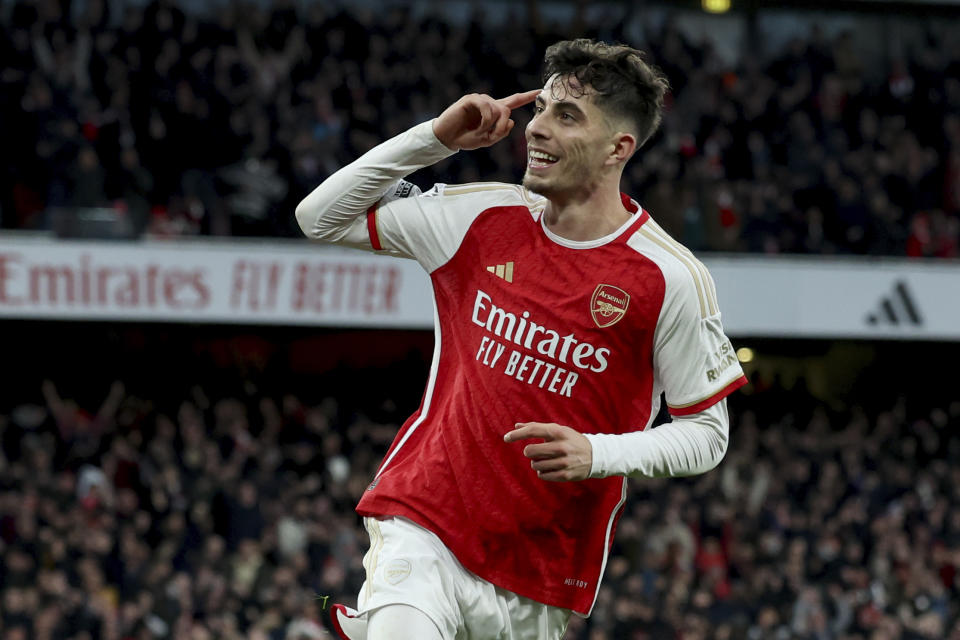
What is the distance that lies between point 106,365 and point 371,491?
527 inches

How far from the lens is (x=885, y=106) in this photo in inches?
784

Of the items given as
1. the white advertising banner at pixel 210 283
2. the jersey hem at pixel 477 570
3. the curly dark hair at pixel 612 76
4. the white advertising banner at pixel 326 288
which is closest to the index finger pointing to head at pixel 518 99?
the curly dark hair at pixel 612 76

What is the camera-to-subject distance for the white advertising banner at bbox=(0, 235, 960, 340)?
15.4 metres

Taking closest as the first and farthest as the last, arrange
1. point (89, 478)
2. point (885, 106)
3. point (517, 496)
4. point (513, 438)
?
point (513, 438)
point (517, 496)
point (89, 478)
point (885, 106)

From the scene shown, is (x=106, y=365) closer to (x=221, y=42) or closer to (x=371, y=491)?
(x=221, y=42)

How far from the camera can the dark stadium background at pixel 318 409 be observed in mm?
13633

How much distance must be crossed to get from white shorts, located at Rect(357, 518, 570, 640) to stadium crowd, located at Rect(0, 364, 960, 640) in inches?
333

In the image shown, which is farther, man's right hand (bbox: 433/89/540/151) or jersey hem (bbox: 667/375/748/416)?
man's right hand (bbox: 433/89/540/151)

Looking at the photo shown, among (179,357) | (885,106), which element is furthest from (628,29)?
(179,357)

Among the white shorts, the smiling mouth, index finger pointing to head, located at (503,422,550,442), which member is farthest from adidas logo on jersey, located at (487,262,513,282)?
the white shorts

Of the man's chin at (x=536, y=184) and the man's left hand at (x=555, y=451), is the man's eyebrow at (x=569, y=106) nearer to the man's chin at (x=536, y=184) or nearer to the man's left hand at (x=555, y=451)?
the man's chin at (x=536, y=184)

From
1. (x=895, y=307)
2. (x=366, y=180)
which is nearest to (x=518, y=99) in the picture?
(x=366, y=180)

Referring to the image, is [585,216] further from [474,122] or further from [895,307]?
[895,307]

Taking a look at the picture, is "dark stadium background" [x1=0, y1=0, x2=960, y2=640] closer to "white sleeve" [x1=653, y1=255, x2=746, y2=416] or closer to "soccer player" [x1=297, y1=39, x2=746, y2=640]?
"soccer player" [x1=297, y1=39, x2=746, y2=640]
